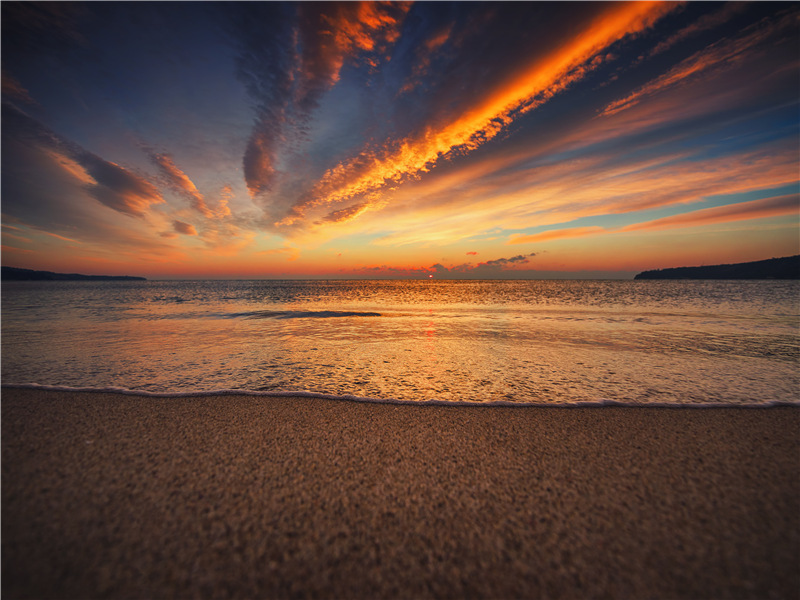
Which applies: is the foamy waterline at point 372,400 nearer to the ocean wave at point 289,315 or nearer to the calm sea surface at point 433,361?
the calm sea surface at point 433,361

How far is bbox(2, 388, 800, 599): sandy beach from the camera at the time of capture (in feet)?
7.41

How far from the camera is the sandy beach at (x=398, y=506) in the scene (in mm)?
2258

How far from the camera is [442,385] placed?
6.61m

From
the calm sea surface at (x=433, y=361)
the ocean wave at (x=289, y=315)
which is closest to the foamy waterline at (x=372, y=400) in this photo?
the calm sea surface at (x=433, y=361)

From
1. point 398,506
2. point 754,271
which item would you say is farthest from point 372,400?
point 754,271

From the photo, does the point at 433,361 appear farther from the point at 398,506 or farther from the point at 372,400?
the point at 398,506

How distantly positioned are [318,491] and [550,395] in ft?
15.6

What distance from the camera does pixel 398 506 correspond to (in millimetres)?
3025

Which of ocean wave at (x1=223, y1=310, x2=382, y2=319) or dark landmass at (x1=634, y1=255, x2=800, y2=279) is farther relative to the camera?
dark landmass at (x1=634, y1=255, x2=800, y2=279)

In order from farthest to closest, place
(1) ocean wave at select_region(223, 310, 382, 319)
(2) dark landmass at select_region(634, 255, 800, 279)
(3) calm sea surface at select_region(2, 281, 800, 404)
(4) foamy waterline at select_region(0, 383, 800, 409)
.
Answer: (2) dark landmass at select_region(634, 255, 800, 279) < (1) ocean wave at select_region(223, 310, 382, 319) < (3) calm sea surface at select_region(2, 281, 800, 404) < (4) foamy waterline at select_region(0, 383, 800, 409)

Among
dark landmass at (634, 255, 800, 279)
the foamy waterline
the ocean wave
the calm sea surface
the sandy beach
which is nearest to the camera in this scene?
the sandy beach

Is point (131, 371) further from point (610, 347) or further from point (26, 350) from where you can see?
point (610, 347)

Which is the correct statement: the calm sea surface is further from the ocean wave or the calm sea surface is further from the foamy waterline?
the ocean wave

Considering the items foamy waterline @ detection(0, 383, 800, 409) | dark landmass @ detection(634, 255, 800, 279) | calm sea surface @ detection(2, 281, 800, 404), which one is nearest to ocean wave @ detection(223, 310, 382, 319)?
calm sea surface @ detection(2, 281, 800, 404)
